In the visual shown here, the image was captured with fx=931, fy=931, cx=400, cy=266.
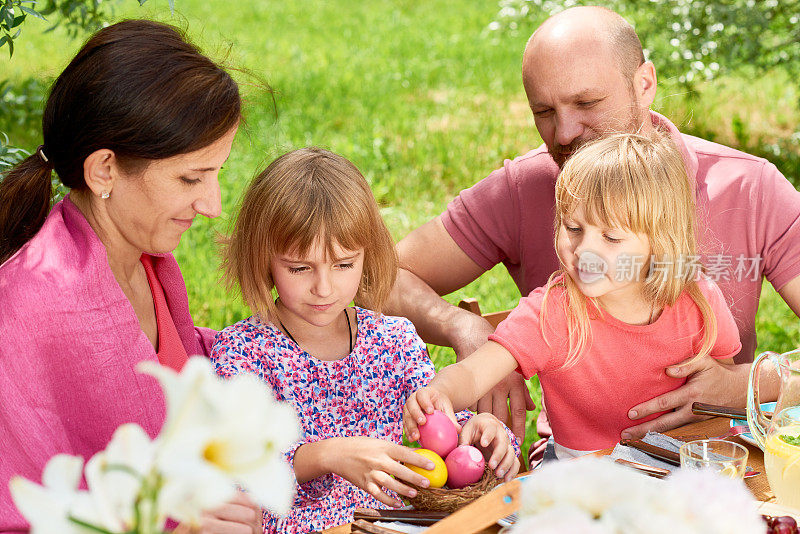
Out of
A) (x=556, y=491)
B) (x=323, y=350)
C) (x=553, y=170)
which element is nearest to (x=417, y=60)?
(x=553, y=170)

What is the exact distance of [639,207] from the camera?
214 centimetres

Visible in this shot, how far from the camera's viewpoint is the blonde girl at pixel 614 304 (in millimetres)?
2146

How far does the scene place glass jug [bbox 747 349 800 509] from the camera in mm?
1589

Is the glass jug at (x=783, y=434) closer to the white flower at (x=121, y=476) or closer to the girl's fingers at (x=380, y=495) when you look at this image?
the girl's fingers at (x=380, y=495)

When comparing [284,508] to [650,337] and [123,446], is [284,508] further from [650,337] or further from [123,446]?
[650,337]

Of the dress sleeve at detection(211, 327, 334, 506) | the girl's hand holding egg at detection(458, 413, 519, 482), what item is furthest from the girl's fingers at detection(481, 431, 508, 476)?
the dress sleeve at detection(211, 327, 334, 506)

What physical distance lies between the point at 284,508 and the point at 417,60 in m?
8.56

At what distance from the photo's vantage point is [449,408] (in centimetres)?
205

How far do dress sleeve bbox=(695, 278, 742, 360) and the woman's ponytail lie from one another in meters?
1.60

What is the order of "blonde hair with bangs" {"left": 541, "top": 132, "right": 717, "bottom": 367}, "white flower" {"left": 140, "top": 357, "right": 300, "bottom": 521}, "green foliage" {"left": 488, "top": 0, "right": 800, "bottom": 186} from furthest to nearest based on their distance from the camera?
"green foliage" {"left": 488, "top": 0, "right": 800, "bottom": 186} < "blonde hair with bangs" {"left": 541, "top": 132, "right": 717, "bottom": 367} < "white flower" {"left": 140, "top": 357, "right": 300, "bottom": 521}

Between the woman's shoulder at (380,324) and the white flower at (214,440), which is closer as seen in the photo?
the white flower at (214,440)

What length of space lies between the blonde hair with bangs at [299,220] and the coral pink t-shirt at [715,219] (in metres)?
0.61

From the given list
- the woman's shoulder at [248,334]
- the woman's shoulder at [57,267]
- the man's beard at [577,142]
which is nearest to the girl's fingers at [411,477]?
the woman's shoulder at [248,334]

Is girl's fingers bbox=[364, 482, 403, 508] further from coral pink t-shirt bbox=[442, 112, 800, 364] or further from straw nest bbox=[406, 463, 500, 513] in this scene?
coral pink t-shirt bbox=[442, 112, 800, 364]
